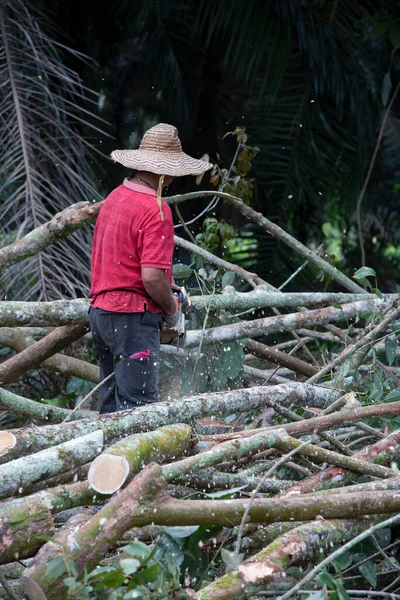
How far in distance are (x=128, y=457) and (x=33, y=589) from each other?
0.40m

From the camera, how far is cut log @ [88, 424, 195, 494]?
202cm

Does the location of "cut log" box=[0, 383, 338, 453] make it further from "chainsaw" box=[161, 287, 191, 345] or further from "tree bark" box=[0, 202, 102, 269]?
"tree bark" box=[0, 202, 102, 269]

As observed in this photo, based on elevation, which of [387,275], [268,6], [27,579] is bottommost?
[387,275]

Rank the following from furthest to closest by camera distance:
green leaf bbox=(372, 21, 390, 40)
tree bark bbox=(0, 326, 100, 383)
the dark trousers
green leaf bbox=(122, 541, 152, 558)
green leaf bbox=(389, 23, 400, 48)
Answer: green leaf bbox=(389, 23, 400, 48), green leaf bbox=(372, 21, 390, 40), tree bark bbox=(0, 326, 100, 383), the dark trousers, green leaf bbox=(122, 541, 152, 558)

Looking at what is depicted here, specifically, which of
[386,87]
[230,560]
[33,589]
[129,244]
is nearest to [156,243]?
[129,244]

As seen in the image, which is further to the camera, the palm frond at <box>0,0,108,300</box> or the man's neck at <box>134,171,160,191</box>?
the palm frond at <box>0,0,108,300</box>

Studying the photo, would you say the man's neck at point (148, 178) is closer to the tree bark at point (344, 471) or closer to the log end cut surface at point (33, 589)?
the tree bark at point (344, 471)

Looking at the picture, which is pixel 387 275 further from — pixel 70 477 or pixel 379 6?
pixel 70 477

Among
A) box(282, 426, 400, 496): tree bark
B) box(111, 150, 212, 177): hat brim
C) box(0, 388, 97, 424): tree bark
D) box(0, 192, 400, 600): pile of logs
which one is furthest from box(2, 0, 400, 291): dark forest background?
box(282, 426, 400, 496): tree bark

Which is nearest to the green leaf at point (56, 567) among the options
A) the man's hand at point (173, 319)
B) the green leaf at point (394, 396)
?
the green leaf at point (394, 396)

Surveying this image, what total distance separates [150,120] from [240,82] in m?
0.81

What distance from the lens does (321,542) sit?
2.16 metres

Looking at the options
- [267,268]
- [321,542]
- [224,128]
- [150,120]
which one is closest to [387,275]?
[267,268]

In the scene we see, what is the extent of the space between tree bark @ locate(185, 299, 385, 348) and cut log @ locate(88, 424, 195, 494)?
147 centimetres
